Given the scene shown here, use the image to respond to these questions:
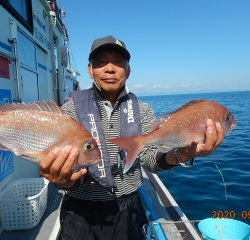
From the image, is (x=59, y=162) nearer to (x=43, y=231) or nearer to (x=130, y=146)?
(x=130, y=146)

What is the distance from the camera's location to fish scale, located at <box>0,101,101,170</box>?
1673mm

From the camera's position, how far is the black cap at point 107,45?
208 cm

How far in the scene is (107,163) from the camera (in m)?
2.12

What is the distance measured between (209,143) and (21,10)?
191 inches

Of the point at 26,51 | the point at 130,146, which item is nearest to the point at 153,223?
the point at 130,146

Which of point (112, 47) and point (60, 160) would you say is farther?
point (112, 47)

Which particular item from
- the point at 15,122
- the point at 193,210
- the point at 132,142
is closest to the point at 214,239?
the point at 132,142

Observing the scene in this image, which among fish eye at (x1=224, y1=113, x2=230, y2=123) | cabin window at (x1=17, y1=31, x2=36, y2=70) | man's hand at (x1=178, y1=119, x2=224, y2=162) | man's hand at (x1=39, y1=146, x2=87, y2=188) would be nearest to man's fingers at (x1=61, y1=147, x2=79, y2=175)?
man's hand at (x1=39, y1=146, x2=87, y2=188)

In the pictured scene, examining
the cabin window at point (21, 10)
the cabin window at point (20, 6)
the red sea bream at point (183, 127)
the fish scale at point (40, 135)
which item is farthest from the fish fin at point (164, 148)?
the cabin window at point (20, 6)

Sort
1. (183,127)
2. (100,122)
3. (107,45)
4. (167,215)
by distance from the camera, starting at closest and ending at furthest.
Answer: (183,127) → (107,45) → (100,122) → (167,215)

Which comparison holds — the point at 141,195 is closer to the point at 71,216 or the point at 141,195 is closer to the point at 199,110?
the point at 71,216

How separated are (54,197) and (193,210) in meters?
3.21

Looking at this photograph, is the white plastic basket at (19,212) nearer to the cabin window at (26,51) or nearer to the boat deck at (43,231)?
the boat deck at (43,231)

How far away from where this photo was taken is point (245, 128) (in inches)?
539
